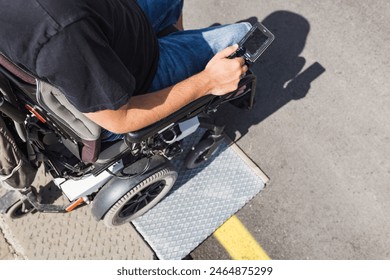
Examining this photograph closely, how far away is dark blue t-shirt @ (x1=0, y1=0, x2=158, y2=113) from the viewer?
1.27m

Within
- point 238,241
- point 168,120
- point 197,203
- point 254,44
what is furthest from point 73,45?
point 238,241

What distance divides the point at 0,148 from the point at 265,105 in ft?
6.92

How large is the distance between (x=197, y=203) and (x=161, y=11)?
1.38 metres

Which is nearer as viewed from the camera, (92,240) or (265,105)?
(92,240)

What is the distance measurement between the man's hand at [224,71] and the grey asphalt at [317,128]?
4.06 ft

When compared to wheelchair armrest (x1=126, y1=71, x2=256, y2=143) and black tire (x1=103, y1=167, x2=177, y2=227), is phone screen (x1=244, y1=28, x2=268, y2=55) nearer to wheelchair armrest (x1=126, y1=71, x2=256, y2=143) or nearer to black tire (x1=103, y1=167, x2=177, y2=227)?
wheelchair armrest (x1=126, y1=71, x2=256, y2=143)

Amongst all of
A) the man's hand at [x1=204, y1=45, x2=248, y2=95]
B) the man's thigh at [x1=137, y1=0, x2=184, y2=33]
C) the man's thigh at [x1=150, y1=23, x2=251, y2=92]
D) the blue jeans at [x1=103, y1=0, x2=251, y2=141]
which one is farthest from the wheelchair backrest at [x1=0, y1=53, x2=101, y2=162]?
the man's thigh at [x1=137, y1=0, x2=184, y2=33]

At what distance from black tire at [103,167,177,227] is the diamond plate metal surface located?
0.12 m

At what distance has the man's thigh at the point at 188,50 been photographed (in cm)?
204

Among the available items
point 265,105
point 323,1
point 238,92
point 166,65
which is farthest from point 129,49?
point 323,1

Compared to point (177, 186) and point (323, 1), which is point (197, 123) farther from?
point (323, 1)

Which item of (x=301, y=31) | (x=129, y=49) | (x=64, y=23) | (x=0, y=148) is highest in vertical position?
(x=64, y=23)

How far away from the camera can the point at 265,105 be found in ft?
10.9

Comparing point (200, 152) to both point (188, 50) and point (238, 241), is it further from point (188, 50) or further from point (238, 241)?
point (188, 50)
